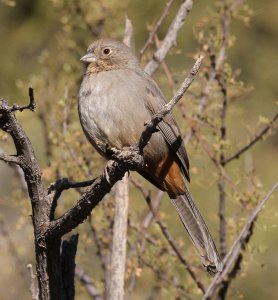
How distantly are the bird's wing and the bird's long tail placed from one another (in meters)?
0.17

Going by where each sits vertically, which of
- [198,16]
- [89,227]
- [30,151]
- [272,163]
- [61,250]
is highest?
[198,16]

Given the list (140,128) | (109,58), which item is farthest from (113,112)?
(109,58)

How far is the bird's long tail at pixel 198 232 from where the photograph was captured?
190 inches

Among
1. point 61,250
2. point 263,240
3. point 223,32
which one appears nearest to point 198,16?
point 263,240

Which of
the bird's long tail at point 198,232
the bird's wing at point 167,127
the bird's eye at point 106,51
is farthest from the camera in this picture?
the bird's eye at point 106,51

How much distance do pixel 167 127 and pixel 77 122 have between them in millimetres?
1302

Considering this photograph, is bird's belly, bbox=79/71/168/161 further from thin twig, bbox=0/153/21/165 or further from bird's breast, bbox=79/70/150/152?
thin twig, bbox=0/153/21/165

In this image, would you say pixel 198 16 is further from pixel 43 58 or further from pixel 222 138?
pixel 222 138

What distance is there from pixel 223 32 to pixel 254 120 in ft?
14.1

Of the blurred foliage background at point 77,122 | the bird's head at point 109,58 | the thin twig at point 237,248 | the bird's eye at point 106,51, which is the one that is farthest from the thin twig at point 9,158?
the bird's eye at point 106,51

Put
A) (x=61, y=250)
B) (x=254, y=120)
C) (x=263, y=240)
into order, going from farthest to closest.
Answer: (x=254, y=120) < (x=263, y=240) < (x=61, y=250)

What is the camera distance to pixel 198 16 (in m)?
10.2

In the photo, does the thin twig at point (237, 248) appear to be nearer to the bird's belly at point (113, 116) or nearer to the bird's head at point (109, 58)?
the bird's belly at point (113, 116)

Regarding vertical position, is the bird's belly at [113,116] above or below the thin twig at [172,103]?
above
